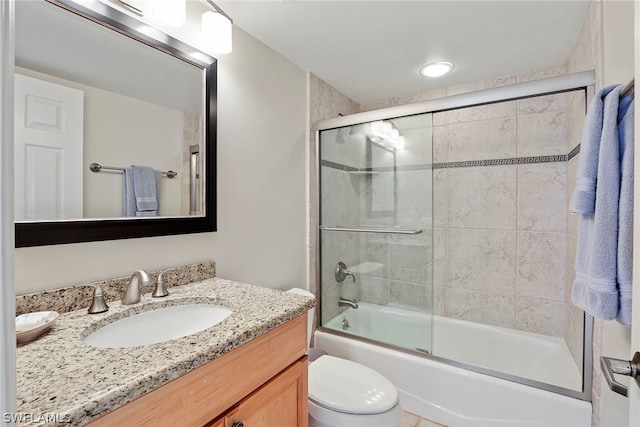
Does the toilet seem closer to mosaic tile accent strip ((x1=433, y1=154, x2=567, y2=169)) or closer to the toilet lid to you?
the toilet lid

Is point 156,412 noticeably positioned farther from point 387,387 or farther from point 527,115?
point 527,115

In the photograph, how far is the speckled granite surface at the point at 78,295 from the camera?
81 cm

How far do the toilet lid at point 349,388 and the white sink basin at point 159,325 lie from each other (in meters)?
0.62

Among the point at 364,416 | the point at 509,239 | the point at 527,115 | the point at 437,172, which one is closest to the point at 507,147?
the point at 527,115

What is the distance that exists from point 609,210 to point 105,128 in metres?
1.62

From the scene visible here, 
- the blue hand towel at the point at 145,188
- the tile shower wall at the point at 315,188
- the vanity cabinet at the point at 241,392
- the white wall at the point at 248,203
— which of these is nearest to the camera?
the vanity cabinet at the point at 241,392

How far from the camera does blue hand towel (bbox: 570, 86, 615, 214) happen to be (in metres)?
0.91

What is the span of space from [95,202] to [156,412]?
2.37ft

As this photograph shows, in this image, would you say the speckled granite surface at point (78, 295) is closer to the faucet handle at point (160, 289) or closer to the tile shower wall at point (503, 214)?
the faucet handle at point (160, 289)

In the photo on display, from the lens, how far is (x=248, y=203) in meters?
1.56

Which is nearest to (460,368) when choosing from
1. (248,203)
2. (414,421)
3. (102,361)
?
(414,421)

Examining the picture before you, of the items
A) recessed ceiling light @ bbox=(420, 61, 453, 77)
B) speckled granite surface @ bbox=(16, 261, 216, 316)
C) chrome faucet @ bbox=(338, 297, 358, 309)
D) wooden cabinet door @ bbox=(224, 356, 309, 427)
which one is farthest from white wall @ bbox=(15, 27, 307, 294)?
recessed ceiling light @ bbox=(420, 61, 453, 77)

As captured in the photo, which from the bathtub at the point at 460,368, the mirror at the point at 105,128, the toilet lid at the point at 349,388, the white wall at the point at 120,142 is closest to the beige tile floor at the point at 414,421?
the bathtub at the point at 460,368

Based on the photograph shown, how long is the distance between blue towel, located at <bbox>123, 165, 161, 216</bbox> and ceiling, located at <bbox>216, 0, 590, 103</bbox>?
880mm
